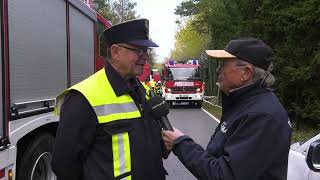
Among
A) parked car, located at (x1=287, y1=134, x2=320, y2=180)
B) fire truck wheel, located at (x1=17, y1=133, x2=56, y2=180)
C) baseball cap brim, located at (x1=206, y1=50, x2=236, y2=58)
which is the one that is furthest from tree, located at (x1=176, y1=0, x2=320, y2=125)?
baseball cap brim, located at (x1=206, y1=50, x2=236, y2=58)

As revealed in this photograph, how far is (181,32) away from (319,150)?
67.8 m

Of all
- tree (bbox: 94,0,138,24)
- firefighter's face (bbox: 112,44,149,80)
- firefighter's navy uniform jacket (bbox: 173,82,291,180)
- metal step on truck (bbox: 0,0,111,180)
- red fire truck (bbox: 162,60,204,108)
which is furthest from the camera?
tree (bbox: 94,0,138,24)

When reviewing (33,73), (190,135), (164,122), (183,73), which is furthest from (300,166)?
(183,73)

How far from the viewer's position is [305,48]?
15.1 m

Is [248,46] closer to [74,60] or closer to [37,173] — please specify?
[37,173]

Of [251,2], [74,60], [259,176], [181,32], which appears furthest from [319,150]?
[181,32]

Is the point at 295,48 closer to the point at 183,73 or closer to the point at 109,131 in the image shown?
the point at 183,73

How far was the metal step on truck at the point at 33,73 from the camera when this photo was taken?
3961mm

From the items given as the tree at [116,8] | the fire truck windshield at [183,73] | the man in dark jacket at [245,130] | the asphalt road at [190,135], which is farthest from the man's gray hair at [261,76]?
the tree at [116,8]

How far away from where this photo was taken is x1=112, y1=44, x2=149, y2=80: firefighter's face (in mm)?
2992

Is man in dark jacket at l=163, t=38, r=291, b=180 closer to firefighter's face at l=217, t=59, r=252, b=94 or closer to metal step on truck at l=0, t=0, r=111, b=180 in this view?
firefighter's face at l=217, t=59, r=252, b=94

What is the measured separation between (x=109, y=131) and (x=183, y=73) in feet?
81.4

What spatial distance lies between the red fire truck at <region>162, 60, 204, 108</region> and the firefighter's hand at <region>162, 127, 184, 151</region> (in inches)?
937

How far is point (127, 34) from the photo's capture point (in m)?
3.01
